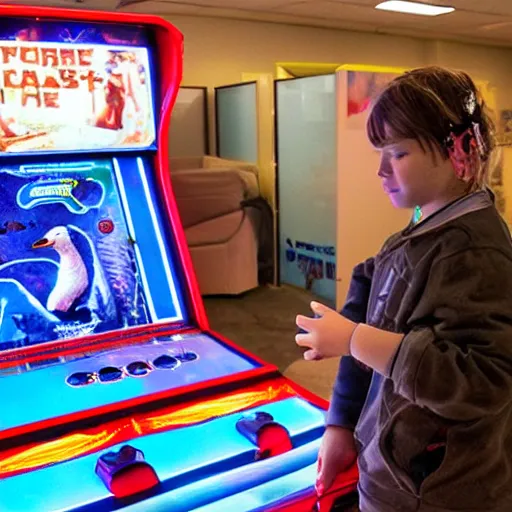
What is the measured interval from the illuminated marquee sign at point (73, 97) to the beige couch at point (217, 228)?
225cm

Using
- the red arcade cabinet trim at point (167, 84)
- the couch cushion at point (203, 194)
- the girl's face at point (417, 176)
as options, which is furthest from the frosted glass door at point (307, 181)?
the girl's face at point (417, 176)

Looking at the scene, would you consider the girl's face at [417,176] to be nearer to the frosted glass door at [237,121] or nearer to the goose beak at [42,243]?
the goose beak at [42,243]

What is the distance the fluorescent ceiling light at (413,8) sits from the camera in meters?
5.30

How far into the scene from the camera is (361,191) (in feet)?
12.8

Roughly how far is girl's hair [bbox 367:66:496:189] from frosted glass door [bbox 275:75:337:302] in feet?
9.98

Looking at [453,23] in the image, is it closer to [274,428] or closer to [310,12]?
[310,12]

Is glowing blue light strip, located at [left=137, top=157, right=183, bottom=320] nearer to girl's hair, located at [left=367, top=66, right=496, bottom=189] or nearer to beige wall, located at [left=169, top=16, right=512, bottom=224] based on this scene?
girl's hair, located at [left=367, top=66, right=496, bottom=189]

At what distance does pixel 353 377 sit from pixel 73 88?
3.79 feet

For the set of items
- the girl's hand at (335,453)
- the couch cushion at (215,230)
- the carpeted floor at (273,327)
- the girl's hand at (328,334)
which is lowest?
the carpeted floor at (273,327)

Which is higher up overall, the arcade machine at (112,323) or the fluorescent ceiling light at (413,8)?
the fluorescent ceiling light at (413,8)

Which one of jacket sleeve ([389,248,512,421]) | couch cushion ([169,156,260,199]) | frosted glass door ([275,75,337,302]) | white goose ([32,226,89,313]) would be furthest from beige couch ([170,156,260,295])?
jacket sleeve ([389,248,512,421])

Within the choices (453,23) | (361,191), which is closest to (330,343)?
(361,191)

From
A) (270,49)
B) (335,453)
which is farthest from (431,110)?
(270,49)

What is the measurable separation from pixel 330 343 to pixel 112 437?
63 cm
